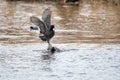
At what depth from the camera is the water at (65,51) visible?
12102 millimetres

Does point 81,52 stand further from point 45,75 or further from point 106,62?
point 45,75

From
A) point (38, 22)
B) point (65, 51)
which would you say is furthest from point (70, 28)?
point (38, 22)

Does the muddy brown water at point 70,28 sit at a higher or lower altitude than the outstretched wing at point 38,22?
lower

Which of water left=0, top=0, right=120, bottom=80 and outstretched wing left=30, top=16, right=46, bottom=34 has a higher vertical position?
outstretched wing left=30, top=16, right=46, bottom=34

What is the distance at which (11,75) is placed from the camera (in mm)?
11852

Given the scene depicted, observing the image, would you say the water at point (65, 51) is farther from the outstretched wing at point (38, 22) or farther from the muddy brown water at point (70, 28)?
the outstretched wing at point (38, 22)

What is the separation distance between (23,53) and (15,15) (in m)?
13.3

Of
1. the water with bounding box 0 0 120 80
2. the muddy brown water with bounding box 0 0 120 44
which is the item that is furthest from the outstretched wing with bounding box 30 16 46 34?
the muddy brown water with bounding box 0 0 120 44

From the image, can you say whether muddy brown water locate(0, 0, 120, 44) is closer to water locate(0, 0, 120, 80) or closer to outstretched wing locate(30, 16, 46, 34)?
water locate(0, 0, 120, 80)

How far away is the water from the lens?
12.1 m

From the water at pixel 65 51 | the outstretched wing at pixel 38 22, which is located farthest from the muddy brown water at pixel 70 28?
the outstretched wing at pixel 38 22

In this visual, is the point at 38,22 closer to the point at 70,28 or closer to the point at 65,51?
the point at 65,51

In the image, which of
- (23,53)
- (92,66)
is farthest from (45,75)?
(23,53)

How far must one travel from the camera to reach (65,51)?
51.5ft
